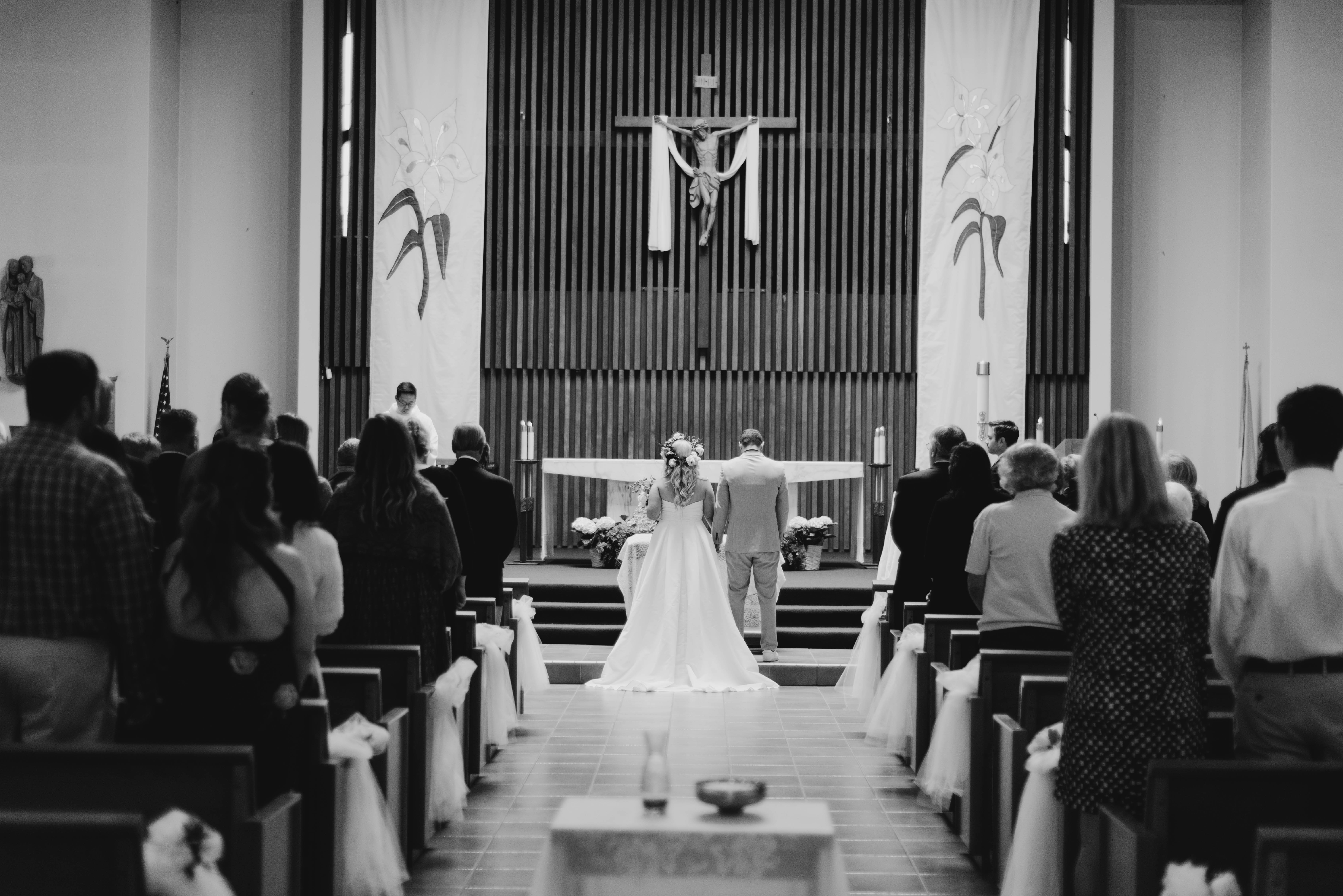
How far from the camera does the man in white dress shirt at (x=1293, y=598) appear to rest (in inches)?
129

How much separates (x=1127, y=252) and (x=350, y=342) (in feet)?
23.8

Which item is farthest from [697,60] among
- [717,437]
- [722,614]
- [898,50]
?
[722,614]

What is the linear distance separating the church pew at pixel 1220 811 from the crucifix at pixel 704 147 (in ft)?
33.6

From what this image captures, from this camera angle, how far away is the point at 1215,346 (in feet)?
42.1

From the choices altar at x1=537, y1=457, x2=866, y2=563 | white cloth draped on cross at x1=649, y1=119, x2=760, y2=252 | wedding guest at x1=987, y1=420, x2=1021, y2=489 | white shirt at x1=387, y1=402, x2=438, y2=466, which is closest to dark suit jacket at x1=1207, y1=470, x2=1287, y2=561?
wedding guest at x1=987, y1=420, x2=1021, y2=489

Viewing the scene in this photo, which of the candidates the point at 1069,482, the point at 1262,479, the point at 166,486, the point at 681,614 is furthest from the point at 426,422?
the point at 1262,479

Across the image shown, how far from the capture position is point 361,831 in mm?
3857

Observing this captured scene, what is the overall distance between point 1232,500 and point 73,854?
4461 millimetres

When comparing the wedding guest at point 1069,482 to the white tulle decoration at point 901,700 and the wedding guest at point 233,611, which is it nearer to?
the white tulle decoration at point 901,700

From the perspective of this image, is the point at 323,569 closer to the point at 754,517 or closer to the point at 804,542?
the point at 754,517

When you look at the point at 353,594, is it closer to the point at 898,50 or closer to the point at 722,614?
the point at 722,614

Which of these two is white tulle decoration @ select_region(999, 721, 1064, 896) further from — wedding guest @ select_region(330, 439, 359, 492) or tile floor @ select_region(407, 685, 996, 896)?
wedding guest @ select_region(330, 439, 359, 492)

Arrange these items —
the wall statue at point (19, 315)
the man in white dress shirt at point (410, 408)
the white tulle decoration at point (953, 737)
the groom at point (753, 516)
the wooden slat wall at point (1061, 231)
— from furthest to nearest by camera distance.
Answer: the wooden slat wall at point (1061, 231) → the wall statue at point (19, 315) → the man in white dress shirt at point (410, 408) → the groom at point (753, 516) → the white tulle decoration at point (953, 737)

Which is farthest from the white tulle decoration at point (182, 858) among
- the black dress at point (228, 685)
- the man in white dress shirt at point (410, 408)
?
the man in white dress shirt at point (410, 408)
